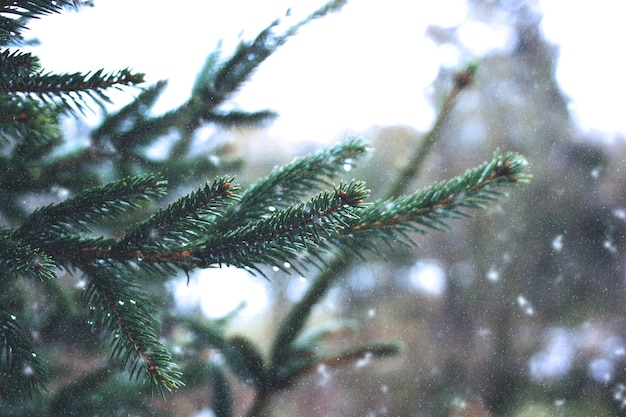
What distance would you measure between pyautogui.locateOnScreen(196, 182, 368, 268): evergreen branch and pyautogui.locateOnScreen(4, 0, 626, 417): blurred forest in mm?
731

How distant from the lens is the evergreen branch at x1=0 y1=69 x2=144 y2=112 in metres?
0.22

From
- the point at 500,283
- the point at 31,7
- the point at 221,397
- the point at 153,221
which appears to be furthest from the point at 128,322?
the point at 500,283

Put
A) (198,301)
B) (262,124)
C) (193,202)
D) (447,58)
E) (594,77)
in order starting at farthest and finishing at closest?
(447,58), (594,77), (198,301), (262,124), (193,202)

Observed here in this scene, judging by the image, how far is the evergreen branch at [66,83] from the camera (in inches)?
8.5

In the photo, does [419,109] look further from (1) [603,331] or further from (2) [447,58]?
(1) [603,331]

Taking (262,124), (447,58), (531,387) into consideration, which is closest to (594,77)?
(447,58)

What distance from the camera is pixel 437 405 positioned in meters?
0.99

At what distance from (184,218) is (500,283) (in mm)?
1091

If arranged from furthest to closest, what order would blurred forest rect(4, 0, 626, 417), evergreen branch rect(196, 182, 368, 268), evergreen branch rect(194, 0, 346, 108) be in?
blurred forest rect(4, 0, 626, 417), evergreen branch rect(194, 0, 346, 108), evergreen branch rect(196, 182, 368, 268)

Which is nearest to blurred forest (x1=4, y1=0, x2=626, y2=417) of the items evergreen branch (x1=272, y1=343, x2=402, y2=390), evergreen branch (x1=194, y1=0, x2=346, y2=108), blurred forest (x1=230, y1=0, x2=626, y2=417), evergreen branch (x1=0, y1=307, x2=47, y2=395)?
blurred forest (x1=230, y1=0, x2=626, y2=417)

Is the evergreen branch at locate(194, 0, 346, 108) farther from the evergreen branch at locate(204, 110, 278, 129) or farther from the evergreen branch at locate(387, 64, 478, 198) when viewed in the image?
the evergreen branch at locate(387, 64, 478, 198)

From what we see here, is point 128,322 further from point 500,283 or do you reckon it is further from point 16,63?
point 500,283

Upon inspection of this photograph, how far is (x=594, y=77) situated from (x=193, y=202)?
3.96 ft

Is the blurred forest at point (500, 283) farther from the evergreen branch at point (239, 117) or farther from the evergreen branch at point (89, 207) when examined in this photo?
the evergreen branch at point (89, 207)
